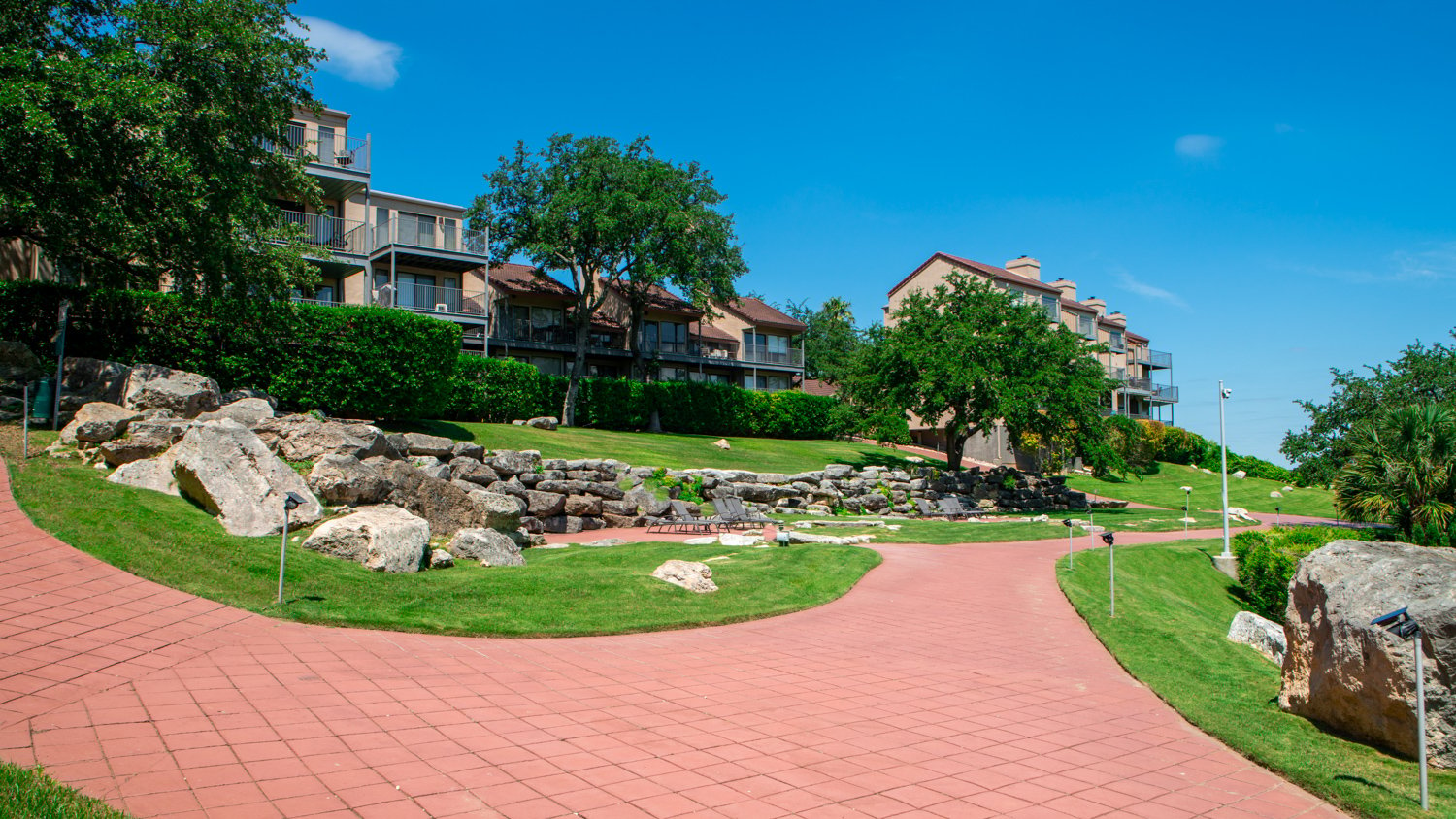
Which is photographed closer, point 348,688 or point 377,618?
A: point 348,688

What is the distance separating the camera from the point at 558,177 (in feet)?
128

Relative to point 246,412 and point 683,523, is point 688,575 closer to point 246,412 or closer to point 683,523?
point 683,523

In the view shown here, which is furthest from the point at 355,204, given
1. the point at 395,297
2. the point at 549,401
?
the point at 549,401

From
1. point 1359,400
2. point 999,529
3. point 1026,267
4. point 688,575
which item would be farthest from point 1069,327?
point 688,575

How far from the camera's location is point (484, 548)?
12.0 metres

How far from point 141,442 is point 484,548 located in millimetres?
5329

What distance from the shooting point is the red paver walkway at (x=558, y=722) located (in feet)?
15.5

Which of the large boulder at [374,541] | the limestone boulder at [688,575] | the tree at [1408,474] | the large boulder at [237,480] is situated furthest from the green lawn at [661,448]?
the tree at [1408,474]

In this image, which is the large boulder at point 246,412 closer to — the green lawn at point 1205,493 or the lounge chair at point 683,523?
the lounge chair at point 683,523

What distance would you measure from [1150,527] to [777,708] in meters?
22.3

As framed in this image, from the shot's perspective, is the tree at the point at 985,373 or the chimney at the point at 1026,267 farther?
the chimney at the point at 1026,267

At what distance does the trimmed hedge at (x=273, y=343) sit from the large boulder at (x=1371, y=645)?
20107 millimetres

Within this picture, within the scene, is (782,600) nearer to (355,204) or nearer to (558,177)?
(558,177)

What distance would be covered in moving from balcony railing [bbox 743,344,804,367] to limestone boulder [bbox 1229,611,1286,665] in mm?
45332
